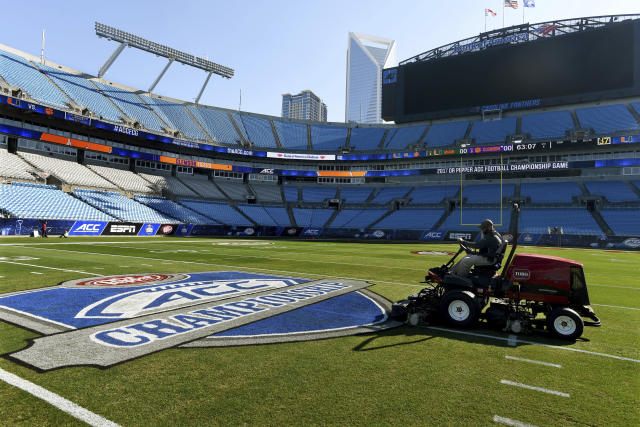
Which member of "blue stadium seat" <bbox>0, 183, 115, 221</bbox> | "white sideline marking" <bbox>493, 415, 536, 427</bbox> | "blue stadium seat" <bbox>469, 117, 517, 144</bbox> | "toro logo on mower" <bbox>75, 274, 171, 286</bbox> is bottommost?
"toro logo on mower" <bbox>75, 274, 171, 286</bbox>

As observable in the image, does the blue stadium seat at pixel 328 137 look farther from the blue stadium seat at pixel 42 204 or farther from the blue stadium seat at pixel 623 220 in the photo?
the blue stadium seat at pixel 623 220

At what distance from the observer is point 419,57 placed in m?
64.0

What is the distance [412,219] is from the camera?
54000 millimetres

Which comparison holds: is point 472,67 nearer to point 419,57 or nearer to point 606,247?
point 419,57

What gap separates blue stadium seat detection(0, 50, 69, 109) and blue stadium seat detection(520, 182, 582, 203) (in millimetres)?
69569

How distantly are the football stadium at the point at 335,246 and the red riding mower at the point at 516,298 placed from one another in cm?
4

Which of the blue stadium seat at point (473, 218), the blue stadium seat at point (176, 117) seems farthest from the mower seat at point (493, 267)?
A: the blue stadium seat at point (176, 117)

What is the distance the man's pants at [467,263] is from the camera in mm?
6840

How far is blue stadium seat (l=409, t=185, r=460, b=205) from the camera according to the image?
192ft

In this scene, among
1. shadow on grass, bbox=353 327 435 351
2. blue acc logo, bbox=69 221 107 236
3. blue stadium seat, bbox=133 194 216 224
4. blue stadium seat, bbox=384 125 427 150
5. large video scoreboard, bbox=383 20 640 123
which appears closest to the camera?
shadow on grass, bbox=353 327 435 351

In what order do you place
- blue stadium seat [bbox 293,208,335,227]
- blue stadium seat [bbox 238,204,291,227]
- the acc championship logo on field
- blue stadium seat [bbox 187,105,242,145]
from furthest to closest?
blue stadium seat [bbox 187,105,242,145]
blue stadium seat [bbox 293,208,335,227]
blue stadium seat [bbox 238,204,291,227]
the acc championship logo on field

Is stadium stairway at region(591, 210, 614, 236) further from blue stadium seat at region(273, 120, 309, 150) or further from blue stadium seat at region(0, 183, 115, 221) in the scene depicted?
blue stadium seat at region(0, 183, 115, 221)

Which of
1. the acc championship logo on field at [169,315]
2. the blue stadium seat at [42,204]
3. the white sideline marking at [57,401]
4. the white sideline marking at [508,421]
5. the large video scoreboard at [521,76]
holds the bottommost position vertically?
the acc championship logo on field at [169,315]

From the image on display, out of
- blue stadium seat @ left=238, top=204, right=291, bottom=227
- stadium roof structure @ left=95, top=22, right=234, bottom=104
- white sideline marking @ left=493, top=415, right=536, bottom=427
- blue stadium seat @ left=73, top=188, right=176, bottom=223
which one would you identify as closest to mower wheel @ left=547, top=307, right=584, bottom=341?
white sideline marking @ left=493, top=415, right=536, bottom=427
